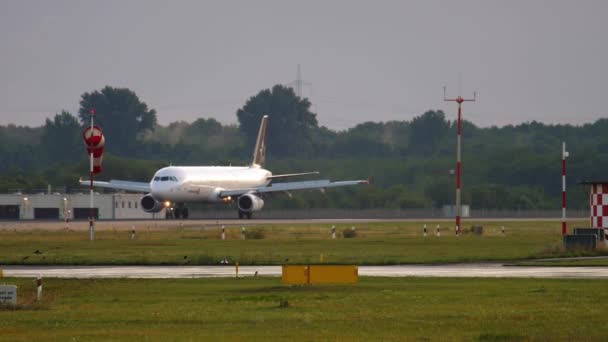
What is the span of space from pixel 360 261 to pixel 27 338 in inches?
1017

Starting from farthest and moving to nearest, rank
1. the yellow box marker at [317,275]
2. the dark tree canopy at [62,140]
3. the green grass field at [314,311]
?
the dark tree canopy at [62,140] < the yellow box marker at [317,275] < the green grass field at [314,311]

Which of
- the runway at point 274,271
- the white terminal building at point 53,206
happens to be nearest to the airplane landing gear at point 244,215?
the white terminal building at point 53,206

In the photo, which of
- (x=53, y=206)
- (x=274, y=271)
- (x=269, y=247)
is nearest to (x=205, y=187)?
(x=53, y=206)

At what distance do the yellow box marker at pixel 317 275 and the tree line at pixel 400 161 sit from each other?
88202 millimetres

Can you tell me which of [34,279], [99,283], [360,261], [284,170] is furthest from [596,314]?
[284,170]

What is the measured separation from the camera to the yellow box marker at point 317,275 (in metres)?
32.6

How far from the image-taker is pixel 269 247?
57.6 metres

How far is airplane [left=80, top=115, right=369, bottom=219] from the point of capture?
101500 millimetres

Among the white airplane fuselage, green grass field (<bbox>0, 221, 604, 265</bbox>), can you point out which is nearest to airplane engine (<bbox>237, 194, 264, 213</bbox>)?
the white airplane fuselage

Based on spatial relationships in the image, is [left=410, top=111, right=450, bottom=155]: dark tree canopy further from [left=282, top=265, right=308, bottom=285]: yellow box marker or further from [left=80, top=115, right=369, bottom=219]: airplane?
[left=282, top=265, right=308, bottom=285]: yellow box marker

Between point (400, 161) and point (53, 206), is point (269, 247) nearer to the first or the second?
point (53, 206)

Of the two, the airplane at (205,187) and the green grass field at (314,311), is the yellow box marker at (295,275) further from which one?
the airplane at (205,187)

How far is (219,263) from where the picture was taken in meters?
47.1

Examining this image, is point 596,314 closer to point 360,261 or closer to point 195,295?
point 195,295
